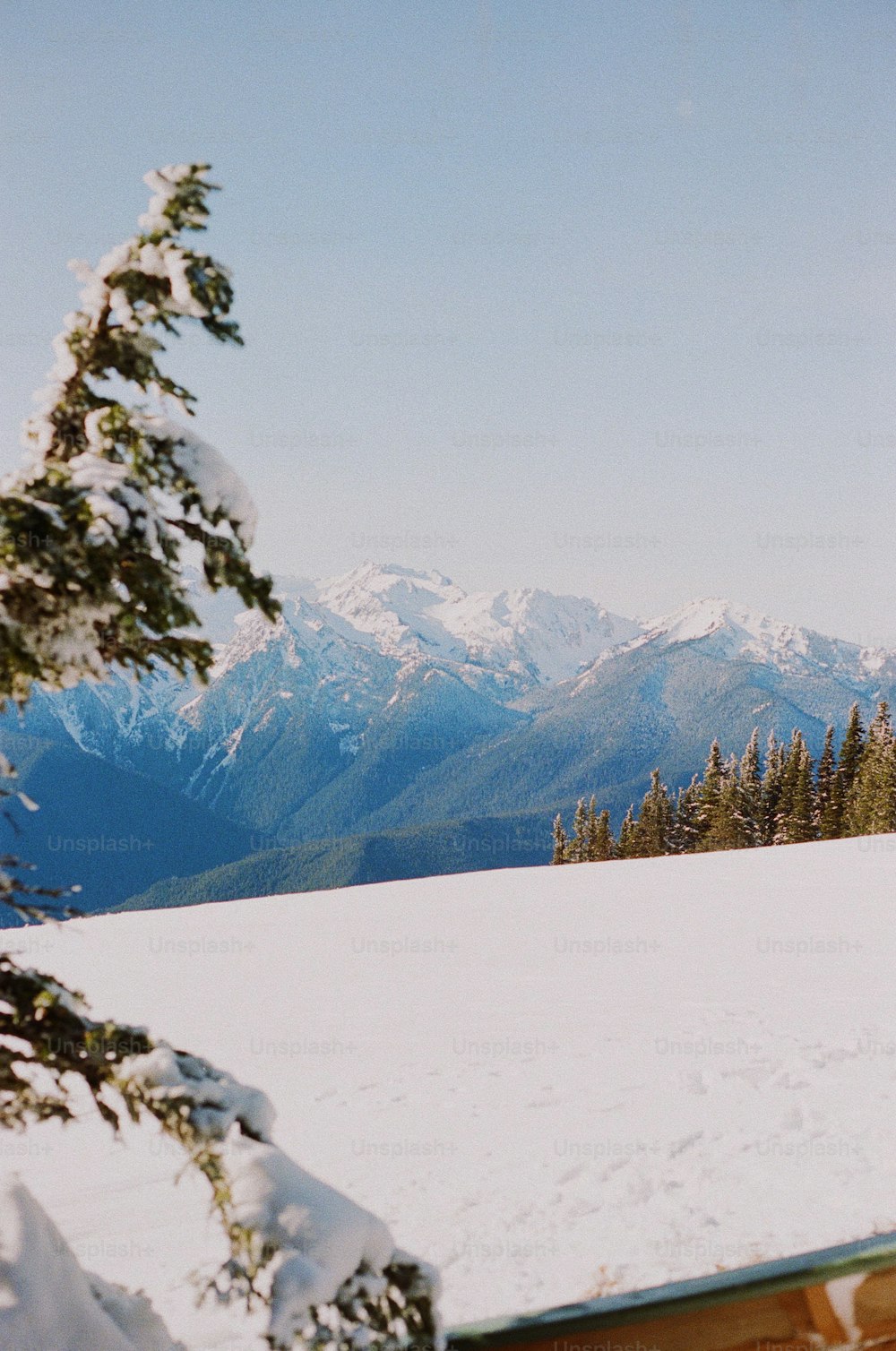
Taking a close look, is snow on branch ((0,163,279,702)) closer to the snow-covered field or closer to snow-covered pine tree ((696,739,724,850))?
the snow-covered field

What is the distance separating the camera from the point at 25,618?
270 cm

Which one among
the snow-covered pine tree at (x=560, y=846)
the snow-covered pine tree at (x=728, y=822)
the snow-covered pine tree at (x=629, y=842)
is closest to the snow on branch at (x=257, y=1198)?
the snow-covered pine tree at (x=728, y=822)

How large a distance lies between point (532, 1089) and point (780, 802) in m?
60.5

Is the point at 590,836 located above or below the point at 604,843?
above

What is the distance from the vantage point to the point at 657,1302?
9.93 feet

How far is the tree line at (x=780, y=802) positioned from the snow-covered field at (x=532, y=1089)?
38.6 metres

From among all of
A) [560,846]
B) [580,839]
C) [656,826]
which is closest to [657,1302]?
[656,826]

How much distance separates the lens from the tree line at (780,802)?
5322 centimetres

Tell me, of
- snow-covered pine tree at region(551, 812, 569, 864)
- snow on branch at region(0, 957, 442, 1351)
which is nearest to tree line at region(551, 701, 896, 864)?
snow-covered pine tree at region(551, 812, 569, 864)

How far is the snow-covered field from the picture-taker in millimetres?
5797

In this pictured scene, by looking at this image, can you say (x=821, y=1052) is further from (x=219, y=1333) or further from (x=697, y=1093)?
(x=219, y=1333)

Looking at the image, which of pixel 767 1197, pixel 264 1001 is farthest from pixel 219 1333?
pixel 264 1001

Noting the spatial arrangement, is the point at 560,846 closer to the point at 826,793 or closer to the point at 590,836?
the point at 590,836

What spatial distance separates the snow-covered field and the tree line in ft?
126
